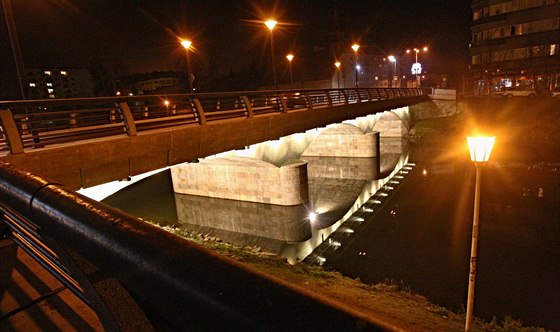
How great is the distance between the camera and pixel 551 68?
41.6 m

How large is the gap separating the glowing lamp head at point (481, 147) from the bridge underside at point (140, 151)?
742cm

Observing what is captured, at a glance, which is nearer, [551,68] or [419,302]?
[419,302]

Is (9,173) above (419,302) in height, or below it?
above

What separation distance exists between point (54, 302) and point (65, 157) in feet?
16.9

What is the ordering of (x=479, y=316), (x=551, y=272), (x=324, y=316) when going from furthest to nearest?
(x=551, y=272), (x=479, y=316), (x=324, y=316)

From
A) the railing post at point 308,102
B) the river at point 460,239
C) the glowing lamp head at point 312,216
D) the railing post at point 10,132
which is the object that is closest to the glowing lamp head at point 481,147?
the river at point 460,239

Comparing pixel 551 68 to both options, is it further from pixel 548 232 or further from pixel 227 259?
pixel 227 259

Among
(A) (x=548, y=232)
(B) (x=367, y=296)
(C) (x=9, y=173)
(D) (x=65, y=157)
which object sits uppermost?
(C) (x=9, y=173)

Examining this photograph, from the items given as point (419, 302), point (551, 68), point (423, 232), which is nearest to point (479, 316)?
point (419, 302)

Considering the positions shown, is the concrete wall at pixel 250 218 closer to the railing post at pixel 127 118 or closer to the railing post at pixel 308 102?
the railing post at pixel 308 102

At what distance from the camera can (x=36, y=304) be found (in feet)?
10.5

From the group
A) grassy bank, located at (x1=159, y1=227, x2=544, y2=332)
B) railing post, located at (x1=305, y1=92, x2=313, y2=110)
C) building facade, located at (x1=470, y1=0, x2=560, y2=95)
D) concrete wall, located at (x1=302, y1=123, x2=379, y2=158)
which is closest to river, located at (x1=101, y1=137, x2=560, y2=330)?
grassy bank, located at (x1=159, y1=227, x2=544, y2=332)

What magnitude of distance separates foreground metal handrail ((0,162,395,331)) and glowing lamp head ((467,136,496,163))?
6856mm

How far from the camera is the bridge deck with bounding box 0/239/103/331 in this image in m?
2.88
